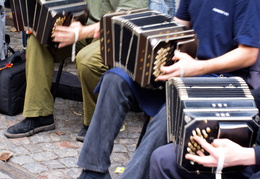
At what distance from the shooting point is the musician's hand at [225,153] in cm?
249

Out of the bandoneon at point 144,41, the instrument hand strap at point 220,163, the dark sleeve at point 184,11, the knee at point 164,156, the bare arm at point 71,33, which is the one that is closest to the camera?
the instrument hand strap at point 220,163

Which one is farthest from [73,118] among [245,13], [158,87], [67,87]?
[245,13]

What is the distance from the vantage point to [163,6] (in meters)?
4.16

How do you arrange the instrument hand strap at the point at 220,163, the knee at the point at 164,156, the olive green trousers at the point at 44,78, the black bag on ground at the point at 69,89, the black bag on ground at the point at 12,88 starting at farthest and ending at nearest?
the black bag on ground at the point at 69,89, the black bag on ground at the point at 12,88, the olive green trousers at the point at 44,78, the knee at the point at 164,156, the instrument hand strap at the point at 220,163

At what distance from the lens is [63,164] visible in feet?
13.1

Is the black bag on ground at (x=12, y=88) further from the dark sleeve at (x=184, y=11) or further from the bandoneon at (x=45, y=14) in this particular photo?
the dark sleeve at (x=184, y=11)

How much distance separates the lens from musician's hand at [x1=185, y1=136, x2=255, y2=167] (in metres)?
2.49

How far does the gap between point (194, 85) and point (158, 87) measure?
506 millimetres

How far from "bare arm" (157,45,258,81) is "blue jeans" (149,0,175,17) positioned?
102 centimetres

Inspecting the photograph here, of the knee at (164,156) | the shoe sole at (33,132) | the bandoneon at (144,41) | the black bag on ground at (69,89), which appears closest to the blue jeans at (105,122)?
the bandoneon at (144,41)

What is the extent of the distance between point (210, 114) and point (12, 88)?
246 cm

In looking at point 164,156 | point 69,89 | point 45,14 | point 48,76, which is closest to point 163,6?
point 45,14

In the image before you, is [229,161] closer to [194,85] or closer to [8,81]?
[194,85]

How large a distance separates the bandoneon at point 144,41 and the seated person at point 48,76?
672 mm
